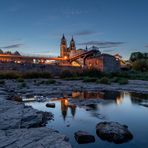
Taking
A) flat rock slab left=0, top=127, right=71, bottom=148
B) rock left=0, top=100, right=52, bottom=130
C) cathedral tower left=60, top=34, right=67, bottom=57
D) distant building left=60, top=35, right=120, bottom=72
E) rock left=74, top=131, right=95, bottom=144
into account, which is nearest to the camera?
flat rock slab left=0, top=127, right=71, bottom=148

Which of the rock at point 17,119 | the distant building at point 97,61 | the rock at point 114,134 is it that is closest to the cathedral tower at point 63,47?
the distant building at point 97,61

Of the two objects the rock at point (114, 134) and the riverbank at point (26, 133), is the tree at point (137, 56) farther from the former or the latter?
the rock at point (114, 134)

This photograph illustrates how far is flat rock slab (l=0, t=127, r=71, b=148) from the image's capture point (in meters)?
9.12

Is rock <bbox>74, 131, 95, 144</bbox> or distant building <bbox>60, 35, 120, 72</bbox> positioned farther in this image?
distant building <bbox>60, 35, 120, 72</bbox>

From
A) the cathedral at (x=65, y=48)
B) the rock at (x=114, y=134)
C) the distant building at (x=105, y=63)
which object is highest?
the cathedral at (x=65, y=48)

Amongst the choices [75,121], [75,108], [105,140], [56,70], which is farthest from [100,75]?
[105,140]

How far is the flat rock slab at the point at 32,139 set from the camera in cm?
912

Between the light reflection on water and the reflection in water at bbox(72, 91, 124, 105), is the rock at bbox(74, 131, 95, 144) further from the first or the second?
the reflection in water at bbox(72, 91, 124, 105)

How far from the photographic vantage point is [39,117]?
562 inches

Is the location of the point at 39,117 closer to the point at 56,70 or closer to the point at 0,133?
the point at 0,133

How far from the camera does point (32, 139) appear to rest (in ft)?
31.9

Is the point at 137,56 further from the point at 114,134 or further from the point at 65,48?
the point at 114,134

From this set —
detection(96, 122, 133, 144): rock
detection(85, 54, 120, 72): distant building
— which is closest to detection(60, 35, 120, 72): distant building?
detection(85, 54, 120, 72): distant building

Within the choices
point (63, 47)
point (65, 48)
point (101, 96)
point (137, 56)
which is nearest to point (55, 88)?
point (101, 96)
